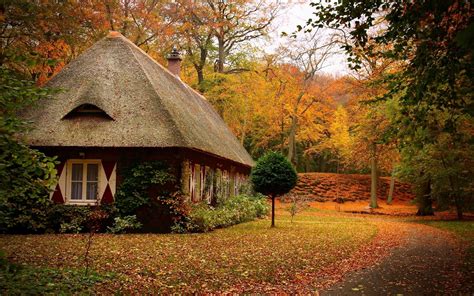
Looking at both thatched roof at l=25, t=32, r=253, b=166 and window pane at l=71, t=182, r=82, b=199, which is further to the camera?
window pane at l=71, t=182, r=82, b=199

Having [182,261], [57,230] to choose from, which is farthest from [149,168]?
[182,261]

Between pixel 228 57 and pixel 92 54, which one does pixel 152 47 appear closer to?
pixel 228 57

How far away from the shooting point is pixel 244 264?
948cm

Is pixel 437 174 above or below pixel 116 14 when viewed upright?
below

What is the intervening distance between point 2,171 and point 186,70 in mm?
31827

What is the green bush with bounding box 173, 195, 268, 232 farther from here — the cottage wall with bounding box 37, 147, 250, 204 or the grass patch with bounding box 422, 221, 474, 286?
the grass patch with bounding box 422, 221, 474, 286

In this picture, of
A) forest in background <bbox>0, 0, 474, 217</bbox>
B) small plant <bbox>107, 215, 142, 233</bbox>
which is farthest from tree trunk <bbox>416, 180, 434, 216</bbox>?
small plant <bbox>107, 215, 142, 233</bbox>

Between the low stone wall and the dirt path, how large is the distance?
84.5ft

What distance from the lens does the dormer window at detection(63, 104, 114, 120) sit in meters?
15.7

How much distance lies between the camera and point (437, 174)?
1962 centimetres

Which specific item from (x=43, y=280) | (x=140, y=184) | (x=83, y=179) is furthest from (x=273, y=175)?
(x=43, y=280)

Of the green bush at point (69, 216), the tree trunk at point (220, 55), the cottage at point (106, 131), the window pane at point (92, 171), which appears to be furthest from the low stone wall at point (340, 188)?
the green bush at point (69, 216)

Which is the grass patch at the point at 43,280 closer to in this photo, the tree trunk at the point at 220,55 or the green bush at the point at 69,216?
the green bush at the point at 69,216

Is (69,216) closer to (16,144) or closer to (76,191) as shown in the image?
(76,191)
